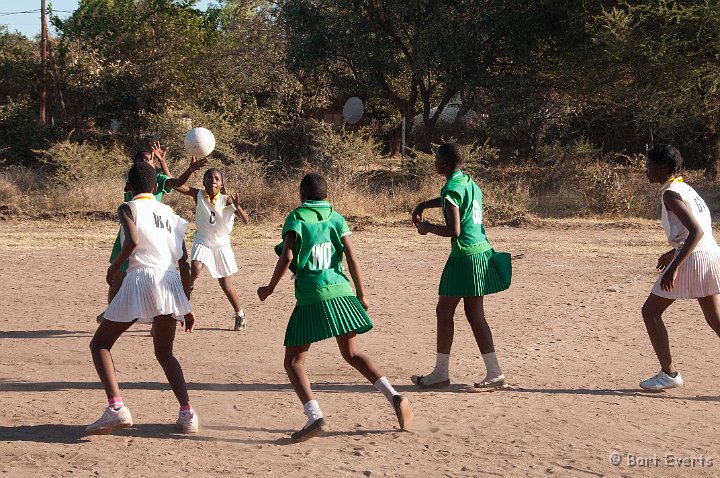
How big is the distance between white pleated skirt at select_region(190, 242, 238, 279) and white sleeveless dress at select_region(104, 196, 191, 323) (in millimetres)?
3211

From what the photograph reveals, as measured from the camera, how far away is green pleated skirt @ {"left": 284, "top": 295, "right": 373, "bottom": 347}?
529cm

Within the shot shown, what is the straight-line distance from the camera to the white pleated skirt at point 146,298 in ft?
17.5

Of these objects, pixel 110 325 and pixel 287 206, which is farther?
pixel 287 206

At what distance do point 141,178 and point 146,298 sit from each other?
0.74 meters

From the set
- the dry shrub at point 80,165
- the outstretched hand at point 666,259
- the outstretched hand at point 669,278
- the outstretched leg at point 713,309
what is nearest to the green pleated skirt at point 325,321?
the outstretched hand at point 669,278

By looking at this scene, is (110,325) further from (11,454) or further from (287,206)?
(287,206)

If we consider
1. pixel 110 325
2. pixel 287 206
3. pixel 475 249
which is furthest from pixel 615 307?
pixel 287 206

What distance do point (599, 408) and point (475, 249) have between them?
1.36m

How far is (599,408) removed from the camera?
6016 mm

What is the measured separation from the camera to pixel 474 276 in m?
6.36

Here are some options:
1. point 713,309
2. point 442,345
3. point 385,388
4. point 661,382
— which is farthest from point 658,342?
point 385,388

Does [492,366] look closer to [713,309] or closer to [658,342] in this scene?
[658,342]

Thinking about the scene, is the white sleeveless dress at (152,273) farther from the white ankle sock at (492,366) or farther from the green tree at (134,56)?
the green tree at (134,56)

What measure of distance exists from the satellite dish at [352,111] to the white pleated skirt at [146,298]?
28.2 m
